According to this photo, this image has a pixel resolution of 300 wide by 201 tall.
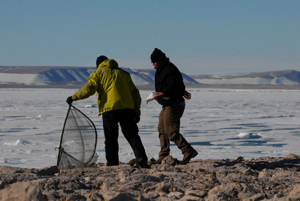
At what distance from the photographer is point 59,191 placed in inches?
157

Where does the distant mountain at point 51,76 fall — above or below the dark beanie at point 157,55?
below

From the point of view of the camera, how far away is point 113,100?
5.56 metres

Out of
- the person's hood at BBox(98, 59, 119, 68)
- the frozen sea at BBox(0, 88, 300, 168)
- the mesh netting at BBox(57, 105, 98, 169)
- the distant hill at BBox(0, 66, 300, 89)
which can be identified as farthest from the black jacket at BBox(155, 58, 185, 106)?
the distant hill at BBox(0, 66, 300, 89)

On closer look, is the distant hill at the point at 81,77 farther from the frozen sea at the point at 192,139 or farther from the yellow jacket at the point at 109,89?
the yellow jacket at the point at 109,89

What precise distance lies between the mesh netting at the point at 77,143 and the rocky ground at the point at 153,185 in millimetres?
572

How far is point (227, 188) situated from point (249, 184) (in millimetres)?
323

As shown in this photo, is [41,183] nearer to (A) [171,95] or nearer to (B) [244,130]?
(A) [171,95]

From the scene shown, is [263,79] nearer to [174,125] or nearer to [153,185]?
[174,125]

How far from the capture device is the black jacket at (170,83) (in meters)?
5.83

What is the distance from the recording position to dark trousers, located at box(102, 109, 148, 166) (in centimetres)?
559

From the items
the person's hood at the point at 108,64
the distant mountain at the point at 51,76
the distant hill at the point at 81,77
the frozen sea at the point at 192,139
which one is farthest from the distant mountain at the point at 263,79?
the person's hood at the point at 108,64

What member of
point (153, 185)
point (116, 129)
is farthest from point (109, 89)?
point (153, 185)

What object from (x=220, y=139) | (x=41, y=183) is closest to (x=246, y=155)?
(x=220, y=139)

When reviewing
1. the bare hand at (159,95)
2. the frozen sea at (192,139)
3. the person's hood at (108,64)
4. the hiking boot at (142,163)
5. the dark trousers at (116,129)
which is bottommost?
the frozen sea at (192,139)
